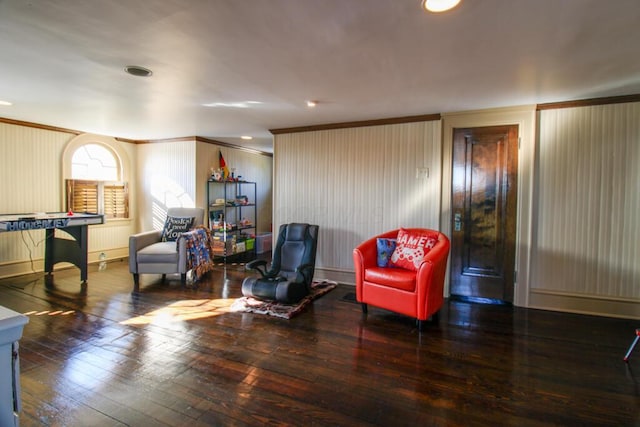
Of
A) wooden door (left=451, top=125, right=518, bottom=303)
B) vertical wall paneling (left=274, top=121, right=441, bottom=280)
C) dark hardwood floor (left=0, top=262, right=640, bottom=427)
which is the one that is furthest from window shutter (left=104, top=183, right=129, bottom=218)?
wooden door (left=451, top=125, right=518, bottom=303)

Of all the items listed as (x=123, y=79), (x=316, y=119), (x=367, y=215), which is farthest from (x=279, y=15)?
(x=367, y=215)

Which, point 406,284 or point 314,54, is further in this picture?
point 406,284

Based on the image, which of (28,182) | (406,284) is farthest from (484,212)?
(28,182)

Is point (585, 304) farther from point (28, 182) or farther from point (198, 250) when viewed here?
point (28, 182)

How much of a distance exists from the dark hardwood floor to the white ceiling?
2.30m

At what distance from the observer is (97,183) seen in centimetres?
593

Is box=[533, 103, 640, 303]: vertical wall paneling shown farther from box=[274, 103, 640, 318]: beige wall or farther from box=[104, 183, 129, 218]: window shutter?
box=[104, 183, 129, 218]: window shutter

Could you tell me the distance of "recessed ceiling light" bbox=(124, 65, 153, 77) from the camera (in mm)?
2686

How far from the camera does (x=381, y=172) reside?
179 inches

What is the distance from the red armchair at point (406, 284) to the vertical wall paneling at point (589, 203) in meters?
1.38

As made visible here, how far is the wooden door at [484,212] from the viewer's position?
3.90 m

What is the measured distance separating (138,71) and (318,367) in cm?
281

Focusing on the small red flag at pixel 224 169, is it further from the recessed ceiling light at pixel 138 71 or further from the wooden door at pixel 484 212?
the wooden door at pixel 484 212

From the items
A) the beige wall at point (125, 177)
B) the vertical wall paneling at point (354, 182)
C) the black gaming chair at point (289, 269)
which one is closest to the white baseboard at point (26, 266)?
the beige wall at point (125, 177)
